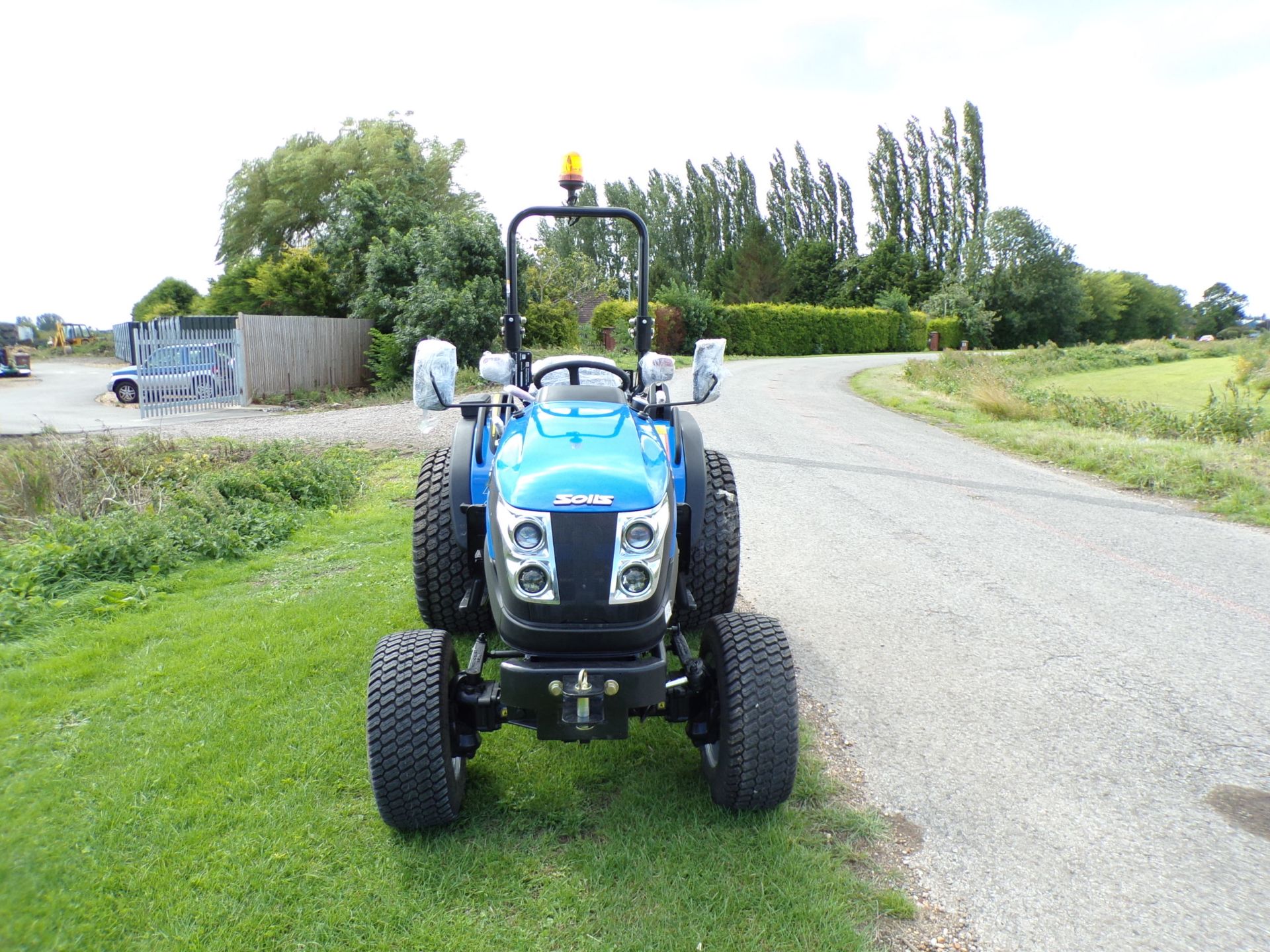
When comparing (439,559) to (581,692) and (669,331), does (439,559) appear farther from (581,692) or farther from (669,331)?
(669,331)

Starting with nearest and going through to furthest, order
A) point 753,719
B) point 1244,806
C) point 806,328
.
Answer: point 753,719 < point 1244,806 < point 806,328

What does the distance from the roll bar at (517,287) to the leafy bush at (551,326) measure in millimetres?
19231

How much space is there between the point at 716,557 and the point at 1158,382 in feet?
97.1

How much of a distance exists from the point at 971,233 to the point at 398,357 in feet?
159

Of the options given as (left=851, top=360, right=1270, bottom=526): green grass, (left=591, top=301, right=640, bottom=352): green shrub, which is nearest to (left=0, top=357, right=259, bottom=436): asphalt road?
(left=851, top=360, right=1270, bottom=526): green grass

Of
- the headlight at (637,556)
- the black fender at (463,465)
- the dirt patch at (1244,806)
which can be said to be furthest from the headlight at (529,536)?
the dirt patch at (1244,806)

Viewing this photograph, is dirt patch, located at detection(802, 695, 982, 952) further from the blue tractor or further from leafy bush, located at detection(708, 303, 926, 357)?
leafy bush, located at detection(708, 303, 926, 357)

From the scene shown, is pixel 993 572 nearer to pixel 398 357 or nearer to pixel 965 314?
pixel 398 357

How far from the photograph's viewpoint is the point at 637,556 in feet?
8.39

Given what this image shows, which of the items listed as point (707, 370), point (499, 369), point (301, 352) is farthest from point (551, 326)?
point (707, 370)

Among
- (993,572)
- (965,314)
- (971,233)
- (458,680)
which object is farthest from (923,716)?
(971,233)

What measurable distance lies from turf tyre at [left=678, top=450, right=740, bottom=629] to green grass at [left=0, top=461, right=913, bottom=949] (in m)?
0.73

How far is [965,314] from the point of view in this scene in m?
50.9

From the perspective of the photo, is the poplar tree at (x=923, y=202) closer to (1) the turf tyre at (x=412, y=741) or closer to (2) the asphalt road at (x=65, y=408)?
(2) the asphalt road at (x=65, y=408)
